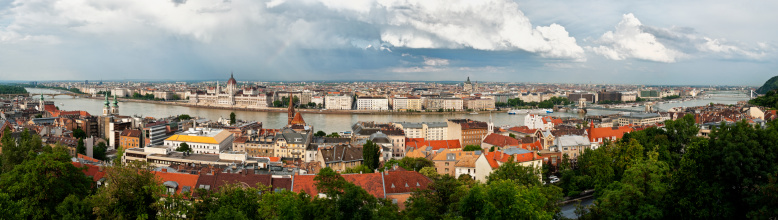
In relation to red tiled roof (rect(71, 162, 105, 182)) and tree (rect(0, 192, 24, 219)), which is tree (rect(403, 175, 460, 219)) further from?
red tiled roof (rect(71, 162, 105, 182))

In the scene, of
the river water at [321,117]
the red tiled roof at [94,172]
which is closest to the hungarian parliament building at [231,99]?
the river water at [321,117]

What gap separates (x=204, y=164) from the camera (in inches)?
533

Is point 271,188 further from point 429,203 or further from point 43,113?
point 43,113

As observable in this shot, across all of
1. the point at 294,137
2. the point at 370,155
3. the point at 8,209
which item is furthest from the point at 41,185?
the point at 294,137

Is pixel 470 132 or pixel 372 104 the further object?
pixel 372 104

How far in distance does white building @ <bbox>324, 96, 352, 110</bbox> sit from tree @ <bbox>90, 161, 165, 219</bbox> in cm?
4800

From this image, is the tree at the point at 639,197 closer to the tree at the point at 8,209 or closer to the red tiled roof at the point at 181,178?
the red tiled roof at the point at 181,178

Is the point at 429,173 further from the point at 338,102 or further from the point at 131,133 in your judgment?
the point at 338,102

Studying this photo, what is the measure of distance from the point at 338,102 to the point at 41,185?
48568mm

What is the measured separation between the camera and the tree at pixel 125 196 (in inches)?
263

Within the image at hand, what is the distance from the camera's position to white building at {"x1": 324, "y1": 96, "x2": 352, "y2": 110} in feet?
181

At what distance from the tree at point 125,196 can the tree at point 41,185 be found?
908 mm

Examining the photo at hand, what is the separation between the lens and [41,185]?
24.2 feet

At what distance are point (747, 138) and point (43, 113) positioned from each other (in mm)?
33015
